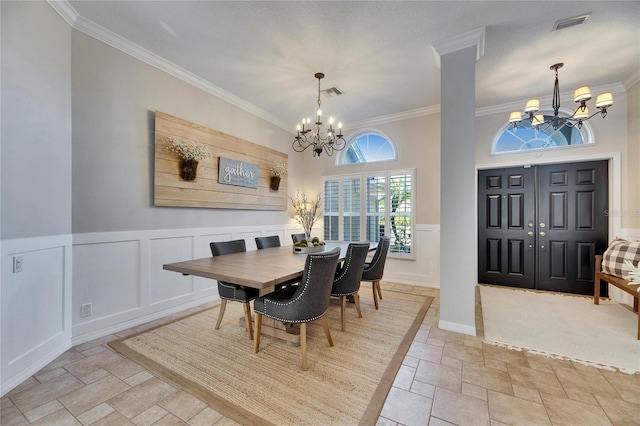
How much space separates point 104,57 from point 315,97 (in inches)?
102

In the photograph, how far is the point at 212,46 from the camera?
2.92 metres

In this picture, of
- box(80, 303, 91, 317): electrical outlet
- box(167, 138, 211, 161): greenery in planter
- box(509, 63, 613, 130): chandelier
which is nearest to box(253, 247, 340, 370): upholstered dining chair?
box(80, 303, 91, 317): electrical outlet

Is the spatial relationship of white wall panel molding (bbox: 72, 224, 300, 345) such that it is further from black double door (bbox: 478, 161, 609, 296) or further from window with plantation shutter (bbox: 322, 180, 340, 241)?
black double door (bbox: 478, 161, 609, 296)

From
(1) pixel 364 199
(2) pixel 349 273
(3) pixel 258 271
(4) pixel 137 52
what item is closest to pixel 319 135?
(1) pixel 364 199

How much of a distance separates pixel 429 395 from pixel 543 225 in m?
3.88

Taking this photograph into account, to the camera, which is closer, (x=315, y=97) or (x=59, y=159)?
(x=59, y=159)

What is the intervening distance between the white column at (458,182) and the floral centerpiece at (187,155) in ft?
9.80

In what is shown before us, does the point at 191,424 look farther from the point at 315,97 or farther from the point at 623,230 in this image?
the point at 623,230

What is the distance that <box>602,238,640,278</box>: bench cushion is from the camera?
3.04m

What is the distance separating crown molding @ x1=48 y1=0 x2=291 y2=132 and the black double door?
442 centimetres

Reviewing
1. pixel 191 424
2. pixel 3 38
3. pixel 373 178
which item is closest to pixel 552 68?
pixel 373 178

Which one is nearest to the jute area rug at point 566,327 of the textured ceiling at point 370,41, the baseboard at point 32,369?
the textured ceiling at point 370,41

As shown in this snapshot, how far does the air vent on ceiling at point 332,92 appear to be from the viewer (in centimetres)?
385

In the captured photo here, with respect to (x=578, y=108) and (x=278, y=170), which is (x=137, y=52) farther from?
(x=578, y=108)
